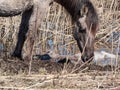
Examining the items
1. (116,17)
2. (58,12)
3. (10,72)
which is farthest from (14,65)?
(116,17)

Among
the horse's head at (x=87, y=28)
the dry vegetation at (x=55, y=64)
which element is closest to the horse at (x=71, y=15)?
the horse's head at (x=87, y=28)

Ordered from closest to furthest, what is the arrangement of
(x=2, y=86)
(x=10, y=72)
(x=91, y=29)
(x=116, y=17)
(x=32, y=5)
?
(x=2, y=86) < (x=10, y=72) < (x=32, y=5) < (x=91, y=29) < (x=116, y=17)

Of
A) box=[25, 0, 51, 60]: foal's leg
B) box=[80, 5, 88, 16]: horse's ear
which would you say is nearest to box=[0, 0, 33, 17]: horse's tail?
box=[25, 0, 51, 60]: foal's leg

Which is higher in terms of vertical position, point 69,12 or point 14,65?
point 69,12

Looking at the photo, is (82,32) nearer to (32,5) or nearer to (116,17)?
(32,5)

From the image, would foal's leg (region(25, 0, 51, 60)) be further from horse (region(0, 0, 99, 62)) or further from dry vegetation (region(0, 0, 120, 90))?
dry vegetation (region(0, 0, 120, 90))

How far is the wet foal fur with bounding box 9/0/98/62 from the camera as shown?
6688 mm

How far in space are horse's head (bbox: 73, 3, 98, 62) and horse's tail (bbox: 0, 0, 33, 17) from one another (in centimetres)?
111

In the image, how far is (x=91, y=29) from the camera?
713 cm

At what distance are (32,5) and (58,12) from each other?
2225 millimetres

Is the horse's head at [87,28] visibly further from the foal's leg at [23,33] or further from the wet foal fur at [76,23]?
the foal's leg at [23,33]

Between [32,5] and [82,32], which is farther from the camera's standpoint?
[82,32]

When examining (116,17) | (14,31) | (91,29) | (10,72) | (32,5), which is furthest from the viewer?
(116,17)

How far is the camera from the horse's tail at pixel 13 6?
6363mm
